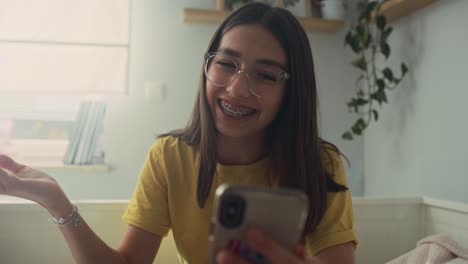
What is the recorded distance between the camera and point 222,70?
2.69 feet

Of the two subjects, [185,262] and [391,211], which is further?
[391,211]

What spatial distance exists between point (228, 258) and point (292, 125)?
1.60 ft

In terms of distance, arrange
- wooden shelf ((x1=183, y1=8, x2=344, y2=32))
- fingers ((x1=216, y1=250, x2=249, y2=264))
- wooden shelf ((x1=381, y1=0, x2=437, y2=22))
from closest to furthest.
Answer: fingers ((x1=216, y1=250, x2=249, y2=264))
wooden shelf ((x1=381, y1=0, x2=437, y2=22))
wooden shelf ((x1=183, y1=8, x2=344, y2=32))

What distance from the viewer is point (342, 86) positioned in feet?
6.68

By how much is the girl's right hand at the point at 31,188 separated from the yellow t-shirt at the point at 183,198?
0.15 metres

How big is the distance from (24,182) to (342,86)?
5.24 feet

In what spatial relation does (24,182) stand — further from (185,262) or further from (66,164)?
(66,164)

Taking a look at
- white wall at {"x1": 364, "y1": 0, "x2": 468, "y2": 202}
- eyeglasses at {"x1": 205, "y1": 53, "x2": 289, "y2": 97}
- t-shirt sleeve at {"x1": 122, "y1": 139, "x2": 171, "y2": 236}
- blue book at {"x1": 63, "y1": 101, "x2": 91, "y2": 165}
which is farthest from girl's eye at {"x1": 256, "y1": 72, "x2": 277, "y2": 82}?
blue book at {"x1": 63, "y1": 101, "x2": 91, "y2": 165}

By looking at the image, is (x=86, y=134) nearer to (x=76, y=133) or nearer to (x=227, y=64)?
(x=76, y=133)

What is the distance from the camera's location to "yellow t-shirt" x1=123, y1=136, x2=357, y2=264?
2.82 ft

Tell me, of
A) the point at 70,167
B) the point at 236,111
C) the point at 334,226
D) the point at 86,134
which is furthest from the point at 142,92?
the point at 334,226

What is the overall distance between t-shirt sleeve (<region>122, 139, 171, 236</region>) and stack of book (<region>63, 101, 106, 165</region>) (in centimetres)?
106

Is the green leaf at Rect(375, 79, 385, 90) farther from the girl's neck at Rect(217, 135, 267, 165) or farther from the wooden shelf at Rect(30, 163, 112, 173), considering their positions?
the wooden shelf at Rect(30, 163, 112, 173)

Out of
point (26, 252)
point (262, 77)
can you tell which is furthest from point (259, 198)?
point (26, 252)
